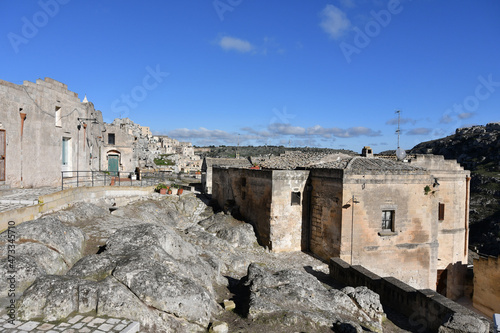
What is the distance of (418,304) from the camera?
8945mm

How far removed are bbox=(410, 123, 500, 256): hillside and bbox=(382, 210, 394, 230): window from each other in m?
26.1

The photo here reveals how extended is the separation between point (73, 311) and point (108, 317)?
2.00 ft

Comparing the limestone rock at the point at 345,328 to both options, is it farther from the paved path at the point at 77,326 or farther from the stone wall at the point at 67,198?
the stone wall at the point at 67,198

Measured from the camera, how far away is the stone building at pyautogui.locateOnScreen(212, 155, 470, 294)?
14414 millimetres

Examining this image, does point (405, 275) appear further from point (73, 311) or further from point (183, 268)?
point (73, 311)

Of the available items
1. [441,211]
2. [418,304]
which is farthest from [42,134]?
[441,211]

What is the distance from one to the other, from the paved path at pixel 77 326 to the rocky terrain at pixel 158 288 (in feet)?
0.52

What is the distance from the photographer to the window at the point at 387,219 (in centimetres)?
1502

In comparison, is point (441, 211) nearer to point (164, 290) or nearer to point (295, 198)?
point (295, 198)

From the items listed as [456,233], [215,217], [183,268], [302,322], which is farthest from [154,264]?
[456,233]

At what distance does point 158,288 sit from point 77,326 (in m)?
1.49

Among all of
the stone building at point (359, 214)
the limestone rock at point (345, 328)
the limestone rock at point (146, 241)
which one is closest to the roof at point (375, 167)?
the stone building at point (359, 214)

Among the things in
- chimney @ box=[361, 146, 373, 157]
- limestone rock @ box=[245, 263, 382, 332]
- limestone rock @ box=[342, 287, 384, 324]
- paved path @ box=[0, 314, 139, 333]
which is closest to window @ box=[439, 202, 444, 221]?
chimney @ box=[361, 146, 373, 157]

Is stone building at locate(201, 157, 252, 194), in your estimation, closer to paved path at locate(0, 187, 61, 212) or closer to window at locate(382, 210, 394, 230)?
window at locate(382, 210, 394, 230)
